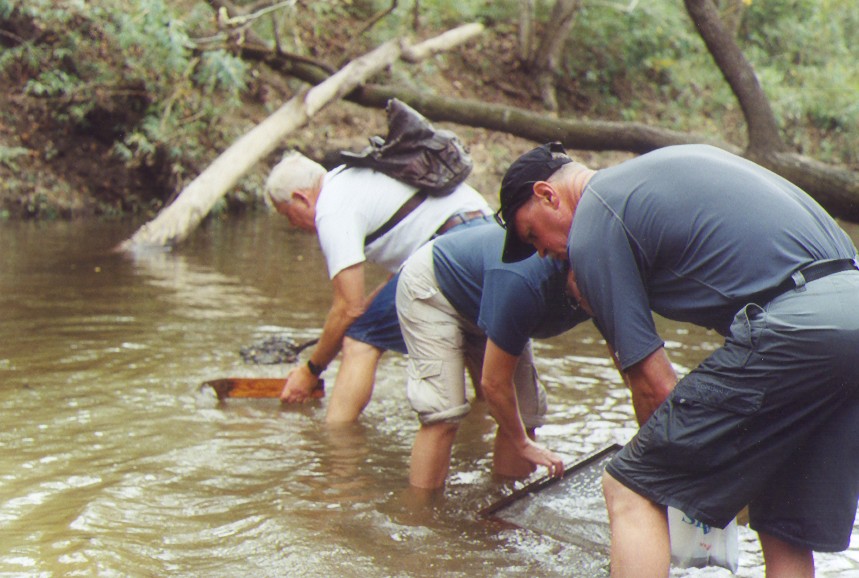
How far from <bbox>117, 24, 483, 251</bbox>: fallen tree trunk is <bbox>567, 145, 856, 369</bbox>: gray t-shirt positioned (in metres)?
9.25

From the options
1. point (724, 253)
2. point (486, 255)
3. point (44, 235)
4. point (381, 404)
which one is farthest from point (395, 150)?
point (44, 235)

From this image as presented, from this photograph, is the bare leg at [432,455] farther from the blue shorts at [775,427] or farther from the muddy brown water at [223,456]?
the blue shorts at [775,427]

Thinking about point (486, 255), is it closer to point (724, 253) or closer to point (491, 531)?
point (491, 531)

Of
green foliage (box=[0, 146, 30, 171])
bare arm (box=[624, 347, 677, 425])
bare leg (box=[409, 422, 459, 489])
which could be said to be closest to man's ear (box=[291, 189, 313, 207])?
A: bare leg (box=[409, 422, 459, 489])

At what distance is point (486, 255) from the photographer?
13.9ft

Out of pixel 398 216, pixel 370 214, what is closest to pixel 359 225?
pixel 370 214

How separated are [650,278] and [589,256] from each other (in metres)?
0.21

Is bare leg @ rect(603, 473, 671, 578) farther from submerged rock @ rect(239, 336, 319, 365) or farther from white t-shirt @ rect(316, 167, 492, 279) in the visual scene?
submerged rock @ rect(239, 336, 319, 365)

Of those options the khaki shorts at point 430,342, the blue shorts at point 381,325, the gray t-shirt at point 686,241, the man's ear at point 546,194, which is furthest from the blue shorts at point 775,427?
the blue shorts at point 381,325

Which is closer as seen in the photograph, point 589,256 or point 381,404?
point 589,256

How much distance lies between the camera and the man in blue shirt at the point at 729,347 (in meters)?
2.77

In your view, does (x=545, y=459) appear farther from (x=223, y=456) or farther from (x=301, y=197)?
(x=301, y=197)

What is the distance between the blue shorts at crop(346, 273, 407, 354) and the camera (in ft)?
18.3

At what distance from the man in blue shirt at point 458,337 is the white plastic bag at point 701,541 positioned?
1.09 meters
